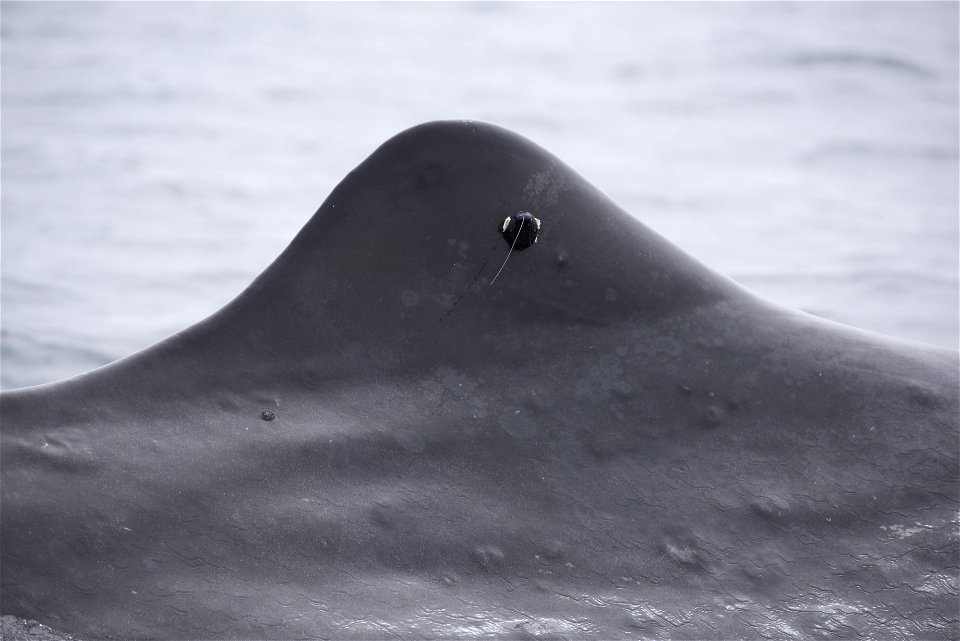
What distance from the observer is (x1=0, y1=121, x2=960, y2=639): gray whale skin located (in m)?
2.27

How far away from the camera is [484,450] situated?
8.19ft

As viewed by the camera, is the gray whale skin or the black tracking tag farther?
the black tracking tag

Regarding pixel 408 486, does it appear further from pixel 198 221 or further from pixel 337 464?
pixel 198 221

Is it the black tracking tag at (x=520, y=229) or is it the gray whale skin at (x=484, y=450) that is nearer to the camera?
the gray whale skin at (x=484, y=450)

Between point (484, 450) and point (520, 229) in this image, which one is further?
point (520, 229)

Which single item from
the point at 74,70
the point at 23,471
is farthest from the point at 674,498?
the point at 74,70

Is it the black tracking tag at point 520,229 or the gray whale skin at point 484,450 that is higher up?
the black tracking tag at point 520,229

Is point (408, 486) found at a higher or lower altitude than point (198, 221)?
lower

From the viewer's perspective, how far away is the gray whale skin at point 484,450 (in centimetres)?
227

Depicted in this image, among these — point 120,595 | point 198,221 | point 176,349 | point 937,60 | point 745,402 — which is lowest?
point 120,595

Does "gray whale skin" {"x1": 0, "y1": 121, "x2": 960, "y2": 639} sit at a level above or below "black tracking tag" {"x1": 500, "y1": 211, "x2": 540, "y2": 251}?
below

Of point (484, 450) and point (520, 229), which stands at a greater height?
point (520, 229)

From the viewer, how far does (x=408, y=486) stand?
8.02 ft

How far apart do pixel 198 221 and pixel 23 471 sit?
30.2 ft
